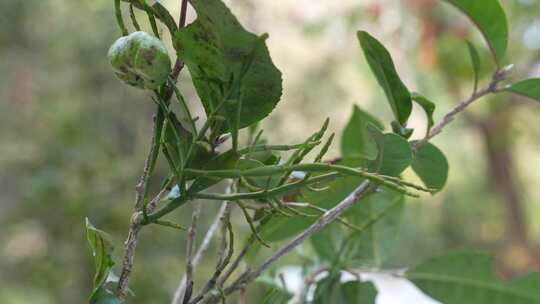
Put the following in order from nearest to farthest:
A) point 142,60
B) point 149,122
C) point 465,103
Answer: point 142,60
point 465,103
point 149,122

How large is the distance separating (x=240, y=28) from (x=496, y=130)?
225 centimetres

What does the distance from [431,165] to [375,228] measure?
0.33 feet

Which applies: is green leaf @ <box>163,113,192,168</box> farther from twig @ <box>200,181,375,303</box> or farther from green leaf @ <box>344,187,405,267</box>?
green leaf @ <box>344,187,405,267</box>

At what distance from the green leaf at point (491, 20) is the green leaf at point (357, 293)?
0.45 ft

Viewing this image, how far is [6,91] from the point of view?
1870 millimetres

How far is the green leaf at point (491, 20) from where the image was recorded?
322 millimetres

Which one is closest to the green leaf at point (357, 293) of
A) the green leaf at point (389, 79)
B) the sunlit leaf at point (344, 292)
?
the sunlit leaf at point (344, 292)

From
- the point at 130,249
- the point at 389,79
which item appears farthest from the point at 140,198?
the point at 389,79

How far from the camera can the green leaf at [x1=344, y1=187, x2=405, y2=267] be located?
0.38 metres

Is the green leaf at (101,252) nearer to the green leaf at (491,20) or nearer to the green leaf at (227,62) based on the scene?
the green leaf at (227,62)

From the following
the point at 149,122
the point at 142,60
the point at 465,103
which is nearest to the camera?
the point at 142,60

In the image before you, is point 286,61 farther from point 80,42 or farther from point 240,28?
point 240,28

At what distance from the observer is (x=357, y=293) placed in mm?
348

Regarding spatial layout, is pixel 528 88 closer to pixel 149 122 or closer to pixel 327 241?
pixel 327 241
